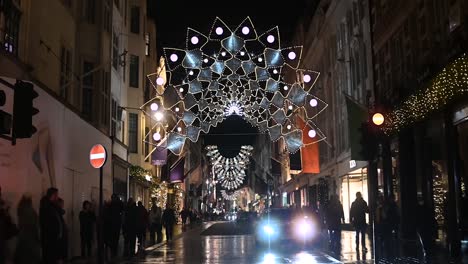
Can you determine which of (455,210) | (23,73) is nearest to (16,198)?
(23,73)

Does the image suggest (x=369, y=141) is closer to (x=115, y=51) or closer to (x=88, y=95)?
(x=88, y=95)

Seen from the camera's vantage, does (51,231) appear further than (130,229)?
No

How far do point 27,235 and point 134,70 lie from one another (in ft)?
87.9

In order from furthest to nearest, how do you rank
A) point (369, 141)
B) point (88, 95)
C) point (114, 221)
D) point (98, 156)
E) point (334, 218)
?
point (88, 95)
point (334, 218)
point (114, 221)
point (98, 156)
point (369, 141)

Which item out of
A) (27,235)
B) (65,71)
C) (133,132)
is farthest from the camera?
(133,132)

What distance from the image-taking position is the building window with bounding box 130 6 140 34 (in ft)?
133

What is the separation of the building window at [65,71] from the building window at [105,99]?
3.60 metres

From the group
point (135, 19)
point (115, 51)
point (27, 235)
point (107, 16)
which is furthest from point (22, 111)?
point (135, 19)

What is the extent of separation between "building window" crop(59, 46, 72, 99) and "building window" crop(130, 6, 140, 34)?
55.4ft

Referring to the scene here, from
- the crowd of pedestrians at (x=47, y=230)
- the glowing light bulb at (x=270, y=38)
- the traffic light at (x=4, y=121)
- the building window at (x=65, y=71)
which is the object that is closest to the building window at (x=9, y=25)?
the building window at (x=65, y=71)

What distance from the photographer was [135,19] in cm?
4094

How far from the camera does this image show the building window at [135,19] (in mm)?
40469

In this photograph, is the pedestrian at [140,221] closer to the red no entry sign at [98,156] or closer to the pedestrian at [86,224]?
the pedestrian at [86,224]

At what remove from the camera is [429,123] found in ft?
76.6
